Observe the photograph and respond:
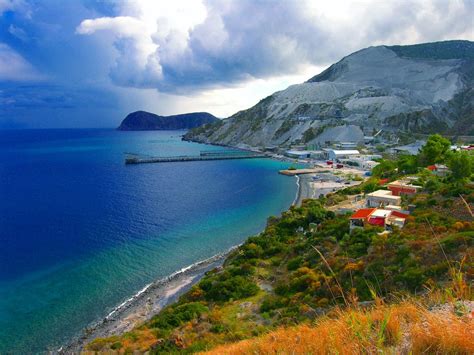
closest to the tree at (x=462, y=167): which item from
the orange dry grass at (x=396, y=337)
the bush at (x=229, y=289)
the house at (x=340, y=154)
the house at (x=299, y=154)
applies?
the bush at (x=229, y=289)

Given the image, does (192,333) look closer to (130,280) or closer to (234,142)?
(130,280)

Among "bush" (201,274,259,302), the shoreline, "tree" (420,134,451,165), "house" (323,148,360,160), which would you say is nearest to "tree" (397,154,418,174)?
"tree" (420,134,451,165)

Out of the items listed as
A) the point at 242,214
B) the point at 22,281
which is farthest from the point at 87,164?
the point at 22,281

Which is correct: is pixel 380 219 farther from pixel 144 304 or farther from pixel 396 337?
pixel 396 337

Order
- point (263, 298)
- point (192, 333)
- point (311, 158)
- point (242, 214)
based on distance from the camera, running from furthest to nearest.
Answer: point (311, 158) < point (242, 214) < point (263, 298) < point (192, 333)

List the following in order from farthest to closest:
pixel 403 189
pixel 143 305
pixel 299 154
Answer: pixel 299 154 < pixel 403 189 < pixel 143 305

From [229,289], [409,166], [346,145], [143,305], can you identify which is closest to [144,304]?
[143,305]

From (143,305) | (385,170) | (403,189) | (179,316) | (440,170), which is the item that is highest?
(440,170)
